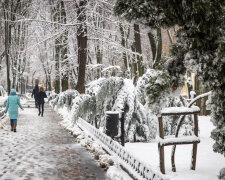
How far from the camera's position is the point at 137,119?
29.8ft

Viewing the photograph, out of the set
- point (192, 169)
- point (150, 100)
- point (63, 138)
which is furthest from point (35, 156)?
point (150, 100)

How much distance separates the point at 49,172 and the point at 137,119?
3.79 m

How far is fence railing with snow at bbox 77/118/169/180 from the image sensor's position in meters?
4.19

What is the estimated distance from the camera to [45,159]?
6.98 meters

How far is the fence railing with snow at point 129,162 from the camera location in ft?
13.7

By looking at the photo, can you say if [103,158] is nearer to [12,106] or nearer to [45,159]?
[45,159]

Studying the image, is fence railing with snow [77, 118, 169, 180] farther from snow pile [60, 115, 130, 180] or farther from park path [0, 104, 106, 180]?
park path [0, 104, 106, 180]

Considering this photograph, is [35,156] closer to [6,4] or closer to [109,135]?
[109,135]

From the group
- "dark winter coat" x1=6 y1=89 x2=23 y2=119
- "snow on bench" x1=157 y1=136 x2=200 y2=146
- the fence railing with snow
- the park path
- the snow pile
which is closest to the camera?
the fence railing with snow

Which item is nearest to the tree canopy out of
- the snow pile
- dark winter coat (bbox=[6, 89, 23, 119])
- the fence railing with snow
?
the fence railing with snow

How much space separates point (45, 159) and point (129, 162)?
7.84ft

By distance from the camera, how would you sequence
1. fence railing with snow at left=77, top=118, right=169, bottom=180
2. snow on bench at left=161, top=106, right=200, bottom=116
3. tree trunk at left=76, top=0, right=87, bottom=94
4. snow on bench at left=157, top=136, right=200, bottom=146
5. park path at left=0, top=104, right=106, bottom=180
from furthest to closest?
tree trunk at left=76, top=0, right=87, bottom=94 → park path at left=0, top=104, right=106, bottom=180 → snow on bench at left=161, top=106, right=200, bottom=116 → snow on bench at left=157, top=136, right=200, bottom=146 → fence railing with snow at left=77, top=118, right=169, bottom=180

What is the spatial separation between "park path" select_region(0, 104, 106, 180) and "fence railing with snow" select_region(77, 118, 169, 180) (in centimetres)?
46

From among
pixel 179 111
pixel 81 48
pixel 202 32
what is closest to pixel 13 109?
pixel 81 48
